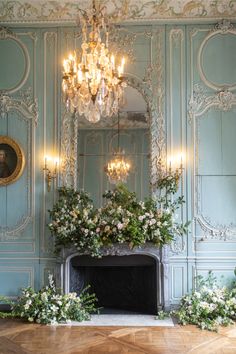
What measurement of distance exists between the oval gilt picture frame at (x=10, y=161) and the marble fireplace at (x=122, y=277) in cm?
145

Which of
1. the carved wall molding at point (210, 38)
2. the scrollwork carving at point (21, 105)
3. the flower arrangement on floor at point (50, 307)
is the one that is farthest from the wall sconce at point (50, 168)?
the carved wall molding at point (210, 38)

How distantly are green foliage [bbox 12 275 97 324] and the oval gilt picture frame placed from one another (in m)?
1.73

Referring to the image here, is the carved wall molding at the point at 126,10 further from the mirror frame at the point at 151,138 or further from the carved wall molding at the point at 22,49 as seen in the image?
the mirror frame at the point at 151,138

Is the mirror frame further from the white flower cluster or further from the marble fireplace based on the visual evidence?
the marble fireplace

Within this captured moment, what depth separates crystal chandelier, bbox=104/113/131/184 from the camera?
18.5ft

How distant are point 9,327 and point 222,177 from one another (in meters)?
3.75

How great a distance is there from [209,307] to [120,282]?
1.42 metres

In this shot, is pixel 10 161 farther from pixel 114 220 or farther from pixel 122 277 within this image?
pixel 122 277

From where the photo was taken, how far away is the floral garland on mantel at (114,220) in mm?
5125

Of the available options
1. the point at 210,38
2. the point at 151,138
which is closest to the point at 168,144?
the point at 151,138

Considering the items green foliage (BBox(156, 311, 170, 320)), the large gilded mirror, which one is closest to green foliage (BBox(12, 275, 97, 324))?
green foliage (BBox(156, 311, 170, 320))

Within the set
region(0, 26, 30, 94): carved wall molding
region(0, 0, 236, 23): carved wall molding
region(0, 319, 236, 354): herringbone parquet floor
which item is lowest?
region(0, 319, 236, 354): herringbone parquet floor

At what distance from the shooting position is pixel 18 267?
18.5 feet

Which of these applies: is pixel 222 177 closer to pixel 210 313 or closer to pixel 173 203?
pixel 173 203
